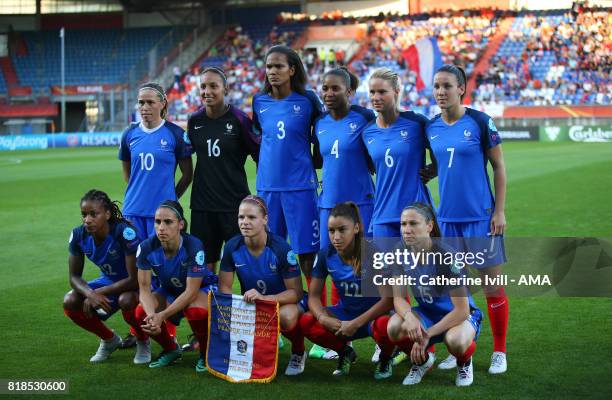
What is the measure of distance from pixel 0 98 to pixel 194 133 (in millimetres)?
41251

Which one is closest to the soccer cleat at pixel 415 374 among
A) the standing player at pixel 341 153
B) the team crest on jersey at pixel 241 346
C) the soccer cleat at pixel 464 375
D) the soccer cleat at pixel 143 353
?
the soccer cleat at pixel 464 375

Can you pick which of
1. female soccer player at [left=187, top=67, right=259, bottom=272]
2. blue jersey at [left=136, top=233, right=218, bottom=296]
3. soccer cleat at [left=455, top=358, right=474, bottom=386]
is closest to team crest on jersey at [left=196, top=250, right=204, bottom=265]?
blue jersey at [left=136, top=233, right=218, bottom=296]

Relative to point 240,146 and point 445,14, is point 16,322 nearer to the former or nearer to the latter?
point 240,146

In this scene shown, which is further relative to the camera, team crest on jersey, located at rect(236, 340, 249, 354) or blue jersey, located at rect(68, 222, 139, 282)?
blue jersey, located at rect(68, 222, 139, 282)

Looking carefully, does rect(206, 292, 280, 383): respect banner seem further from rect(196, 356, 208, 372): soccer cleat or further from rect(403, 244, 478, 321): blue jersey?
rect(403, 244, 478, 321): blue jersey

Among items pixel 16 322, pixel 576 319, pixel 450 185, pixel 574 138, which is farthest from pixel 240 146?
pixel 574 138

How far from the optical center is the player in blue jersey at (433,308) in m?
5.33

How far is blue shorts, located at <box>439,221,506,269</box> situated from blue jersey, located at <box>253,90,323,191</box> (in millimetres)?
1222

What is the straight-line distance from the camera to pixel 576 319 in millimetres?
7055

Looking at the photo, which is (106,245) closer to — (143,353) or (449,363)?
(143,353)

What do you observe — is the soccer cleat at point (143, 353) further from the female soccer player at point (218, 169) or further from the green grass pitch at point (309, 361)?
the female soccer player at point (218, 169)

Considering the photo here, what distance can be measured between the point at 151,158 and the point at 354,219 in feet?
6.14

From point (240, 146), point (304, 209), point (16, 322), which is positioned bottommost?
point (16, 322)

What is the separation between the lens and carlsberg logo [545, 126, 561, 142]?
34.0 m
